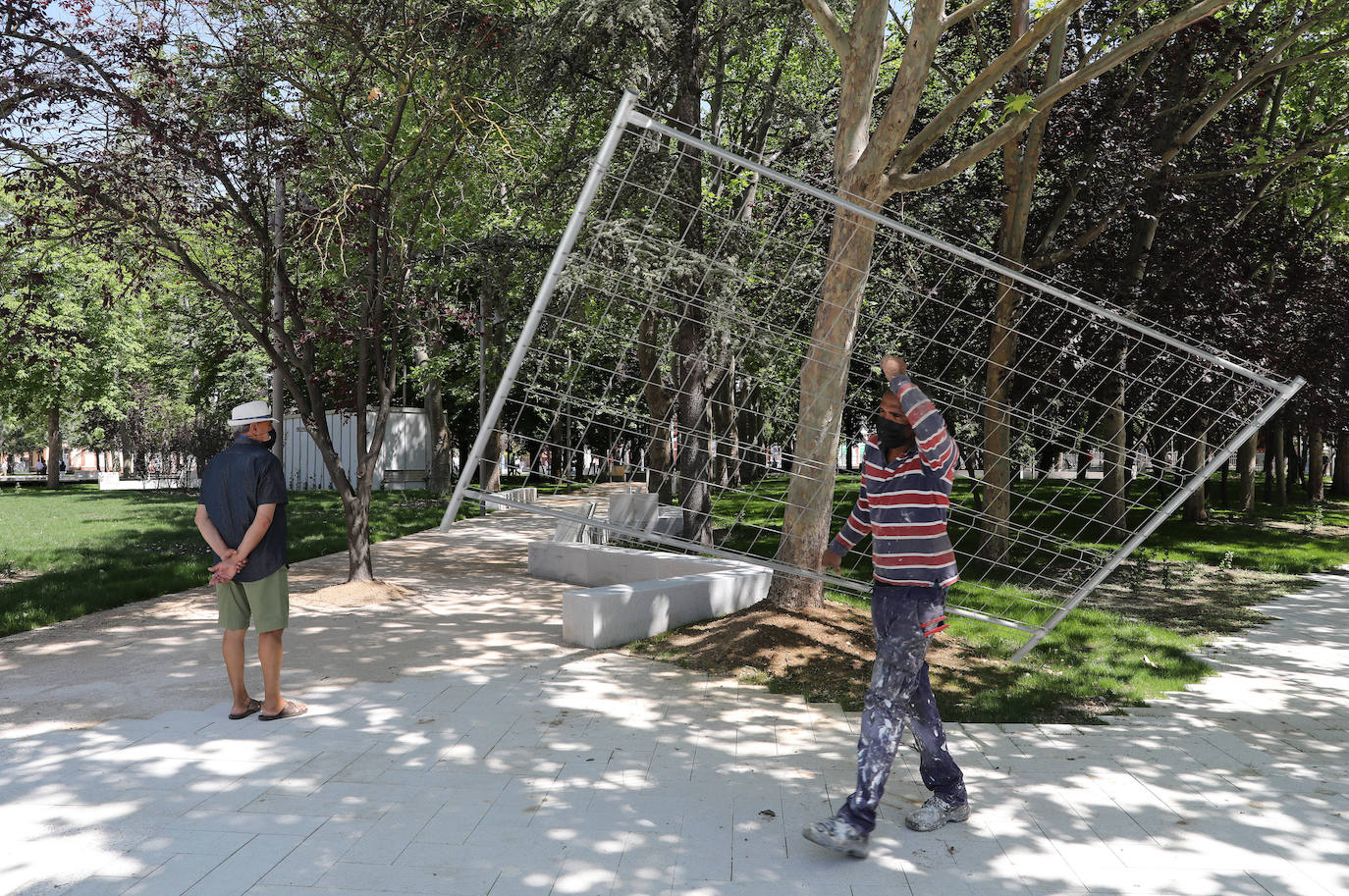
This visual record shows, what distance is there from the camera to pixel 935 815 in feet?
13.9

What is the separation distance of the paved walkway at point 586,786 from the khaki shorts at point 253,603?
1.98 ft

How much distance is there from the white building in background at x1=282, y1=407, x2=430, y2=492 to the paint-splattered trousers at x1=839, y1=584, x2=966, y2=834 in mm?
26324

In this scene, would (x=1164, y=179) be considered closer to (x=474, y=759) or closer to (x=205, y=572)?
(x=474, y=759)

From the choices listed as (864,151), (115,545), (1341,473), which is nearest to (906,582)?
(864,151)

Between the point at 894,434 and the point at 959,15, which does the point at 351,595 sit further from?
the point at 959,15

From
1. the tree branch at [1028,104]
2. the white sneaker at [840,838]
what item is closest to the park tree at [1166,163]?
the tree branch at [1028,104]

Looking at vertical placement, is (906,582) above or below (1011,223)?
below

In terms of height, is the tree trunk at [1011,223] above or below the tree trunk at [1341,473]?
above

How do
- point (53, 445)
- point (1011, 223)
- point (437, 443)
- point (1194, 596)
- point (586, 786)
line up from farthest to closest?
point (53, 445), point (437, 443), point (1011, 223), point (1194, 596), point (586, 786)

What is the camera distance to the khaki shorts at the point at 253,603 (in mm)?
5594

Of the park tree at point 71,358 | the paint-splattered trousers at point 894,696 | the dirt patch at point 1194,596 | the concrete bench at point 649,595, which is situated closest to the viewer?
the paint-splattered trousers at point 894,696

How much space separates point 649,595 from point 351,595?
12.7 ft

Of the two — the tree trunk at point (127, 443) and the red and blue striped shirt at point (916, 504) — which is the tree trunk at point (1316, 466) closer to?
the red and blue striped shirt at point (916, 504)

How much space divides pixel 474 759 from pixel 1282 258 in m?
16.9
